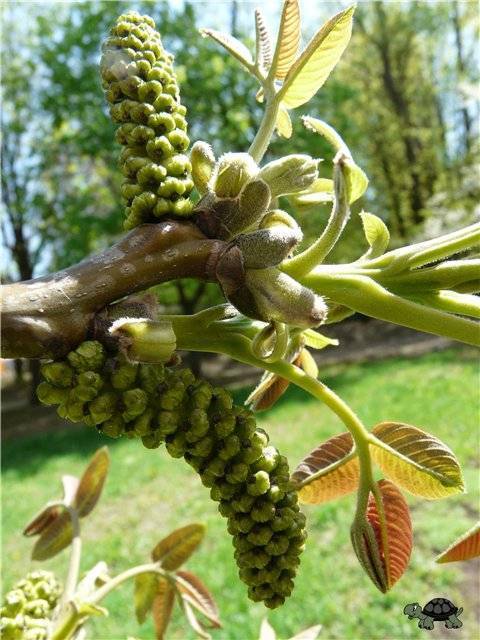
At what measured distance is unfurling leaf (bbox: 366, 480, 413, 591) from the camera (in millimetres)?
615

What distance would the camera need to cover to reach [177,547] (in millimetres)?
886

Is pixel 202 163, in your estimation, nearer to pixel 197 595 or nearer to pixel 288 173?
pixel 288 173

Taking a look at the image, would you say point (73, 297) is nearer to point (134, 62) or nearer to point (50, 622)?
point (134, 62)

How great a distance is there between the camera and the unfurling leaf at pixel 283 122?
2.20ft

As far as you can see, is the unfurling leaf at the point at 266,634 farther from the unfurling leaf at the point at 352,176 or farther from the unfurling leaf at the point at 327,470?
the unfurling leaf at the point at 352,176

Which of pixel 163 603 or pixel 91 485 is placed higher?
pixel 91 485

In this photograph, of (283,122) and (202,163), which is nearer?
(202,163)

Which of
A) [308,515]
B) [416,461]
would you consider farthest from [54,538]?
[308,515]

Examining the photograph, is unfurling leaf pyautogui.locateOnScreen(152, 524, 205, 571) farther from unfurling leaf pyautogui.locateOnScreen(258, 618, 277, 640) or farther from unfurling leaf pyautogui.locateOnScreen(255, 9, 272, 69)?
unfurling leaf pyautogui.locateOnScreen(255, 9, 272, 69)

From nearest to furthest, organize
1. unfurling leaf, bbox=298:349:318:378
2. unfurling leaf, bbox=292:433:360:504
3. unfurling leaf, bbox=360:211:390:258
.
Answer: unfurling leaf, bbox=360:211:390:258
unfurling leaf, bbox=292:433:360:504
unfurling leaf, bbox=298:349:318:378

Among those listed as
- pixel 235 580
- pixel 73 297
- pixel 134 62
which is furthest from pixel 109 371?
pixel 235 580

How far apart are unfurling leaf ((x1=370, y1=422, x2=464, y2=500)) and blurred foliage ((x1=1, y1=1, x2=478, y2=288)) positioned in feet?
21.6

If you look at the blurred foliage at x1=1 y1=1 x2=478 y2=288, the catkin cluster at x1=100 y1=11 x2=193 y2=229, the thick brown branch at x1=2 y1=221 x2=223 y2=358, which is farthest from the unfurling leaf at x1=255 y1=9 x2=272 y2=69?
the blurred foliage at x1=1 y1=1 x2=478 y2=288

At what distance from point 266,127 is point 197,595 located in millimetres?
606
